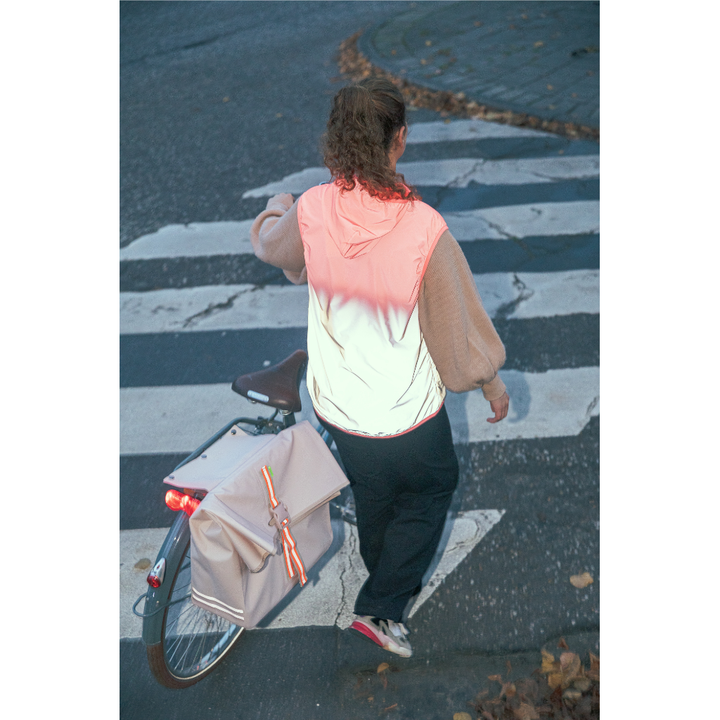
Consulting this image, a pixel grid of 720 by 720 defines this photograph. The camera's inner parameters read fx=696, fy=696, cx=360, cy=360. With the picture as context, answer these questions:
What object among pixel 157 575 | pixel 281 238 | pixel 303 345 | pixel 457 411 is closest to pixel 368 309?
pixel 281 238

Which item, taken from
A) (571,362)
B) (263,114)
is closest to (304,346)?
(571,362)

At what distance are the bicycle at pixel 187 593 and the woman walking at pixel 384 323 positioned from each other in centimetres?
25

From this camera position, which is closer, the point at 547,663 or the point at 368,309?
the point at 368,309

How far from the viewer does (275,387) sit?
271 centimetres

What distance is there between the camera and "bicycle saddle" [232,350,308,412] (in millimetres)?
2695

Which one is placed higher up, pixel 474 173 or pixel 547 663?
pixel 474 173

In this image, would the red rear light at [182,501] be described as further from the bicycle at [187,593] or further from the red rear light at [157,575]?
the red rear light at [157,575]

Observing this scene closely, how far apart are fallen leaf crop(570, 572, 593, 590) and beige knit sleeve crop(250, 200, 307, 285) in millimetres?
1888

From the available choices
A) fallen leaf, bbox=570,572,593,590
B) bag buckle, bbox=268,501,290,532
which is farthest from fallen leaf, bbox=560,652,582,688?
bag buckle, bbox=268,501,290,532

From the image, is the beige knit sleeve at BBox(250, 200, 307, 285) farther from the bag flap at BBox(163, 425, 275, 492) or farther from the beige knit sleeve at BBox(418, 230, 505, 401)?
the bag flap at BBox(163, 425, 275, 492)

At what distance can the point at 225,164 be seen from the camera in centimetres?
771

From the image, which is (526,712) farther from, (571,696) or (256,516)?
(256,516)

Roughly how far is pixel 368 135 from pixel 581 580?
2.30 meters

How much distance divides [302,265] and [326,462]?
0.71m
